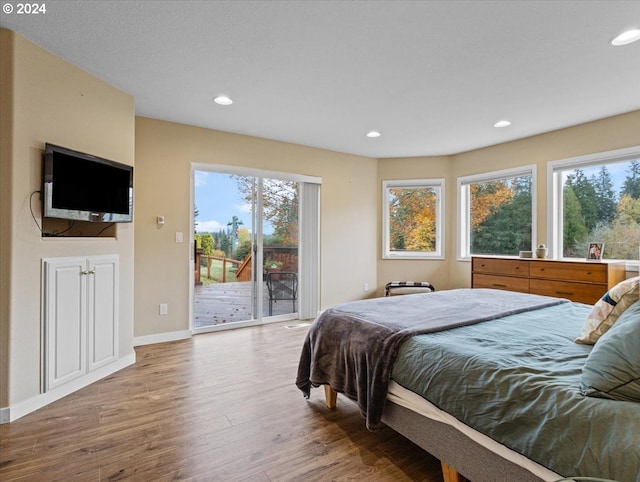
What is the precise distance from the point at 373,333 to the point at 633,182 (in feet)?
11.8

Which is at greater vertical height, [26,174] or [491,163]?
[491,163]

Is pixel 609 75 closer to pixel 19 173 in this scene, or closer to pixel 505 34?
pixel 505 34

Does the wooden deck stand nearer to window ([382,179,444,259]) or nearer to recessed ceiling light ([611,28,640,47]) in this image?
window ([382,179,444,259])

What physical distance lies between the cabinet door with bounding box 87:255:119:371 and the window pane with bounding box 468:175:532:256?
4763mm

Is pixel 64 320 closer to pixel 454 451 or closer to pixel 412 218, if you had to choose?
pixel 454 451

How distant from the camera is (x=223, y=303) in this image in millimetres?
4340

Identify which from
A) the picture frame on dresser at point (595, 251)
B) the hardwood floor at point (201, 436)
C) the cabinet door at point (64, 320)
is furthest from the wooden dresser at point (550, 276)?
the cabinet door at point (64, 320)

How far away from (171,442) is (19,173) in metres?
2.00

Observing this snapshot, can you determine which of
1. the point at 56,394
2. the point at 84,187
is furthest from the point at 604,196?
the point at 56,394

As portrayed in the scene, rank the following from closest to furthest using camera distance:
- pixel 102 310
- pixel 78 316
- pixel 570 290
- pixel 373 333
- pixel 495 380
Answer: pixel 495 380 < pixel 373 333 < pixel 78 316 < pixel 102 310 < pixel 570 290

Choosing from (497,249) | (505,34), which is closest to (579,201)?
(497,249)

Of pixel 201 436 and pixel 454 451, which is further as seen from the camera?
pixel 201 436

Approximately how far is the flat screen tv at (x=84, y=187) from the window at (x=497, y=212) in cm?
455

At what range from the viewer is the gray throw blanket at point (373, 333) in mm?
1753
